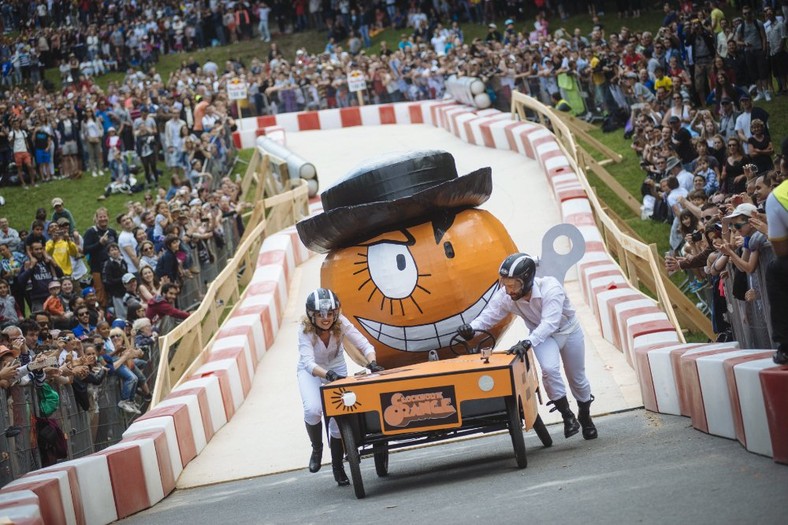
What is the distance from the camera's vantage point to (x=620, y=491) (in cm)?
757

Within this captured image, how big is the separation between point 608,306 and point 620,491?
280 inches

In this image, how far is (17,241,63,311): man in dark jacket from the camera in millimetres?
19016

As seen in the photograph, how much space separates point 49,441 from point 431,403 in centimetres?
428

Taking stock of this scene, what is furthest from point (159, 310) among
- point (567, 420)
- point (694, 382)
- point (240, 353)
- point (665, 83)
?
point (665, 83)

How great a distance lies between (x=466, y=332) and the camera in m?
10.3

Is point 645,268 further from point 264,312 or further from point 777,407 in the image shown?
point 777,407

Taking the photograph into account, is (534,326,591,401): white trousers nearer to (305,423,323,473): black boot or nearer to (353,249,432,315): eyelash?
(353,249,432,315): eyelash

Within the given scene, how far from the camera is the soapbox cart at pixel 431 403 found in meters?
9.00

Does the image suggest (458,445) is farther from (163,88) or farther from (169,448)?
(163,88)

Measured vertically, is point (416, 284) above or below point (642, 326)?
above

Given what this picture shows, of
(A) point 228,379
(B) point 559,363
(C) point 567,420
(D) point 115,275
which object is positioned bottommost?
(C) point 567,420

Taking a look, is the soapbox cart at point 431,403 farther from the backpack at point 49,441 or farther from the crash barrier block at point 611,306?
the crash barrier block at point 611,306

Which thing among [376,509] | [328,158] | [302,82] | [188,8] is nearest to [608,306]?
[376,509]

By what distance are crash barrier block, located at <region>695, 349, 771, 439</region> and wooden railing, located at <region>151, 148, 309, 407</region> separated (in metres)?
6.75
